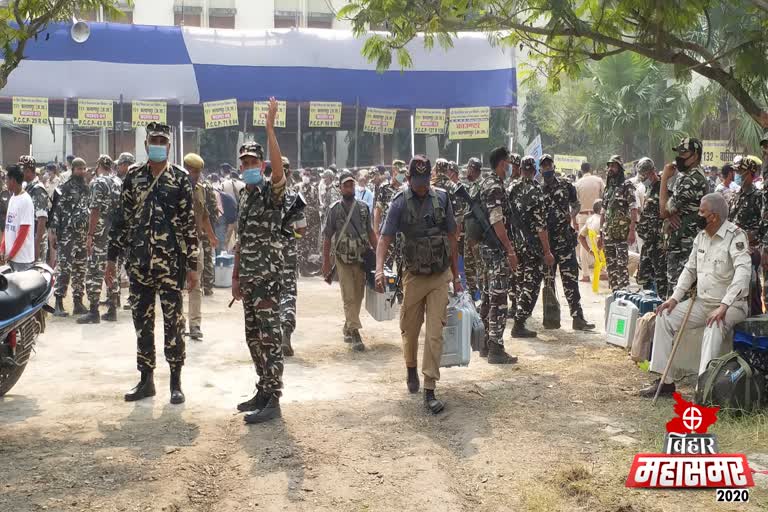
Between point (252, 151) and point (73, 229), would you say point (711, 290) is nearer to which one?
point (252, 151)

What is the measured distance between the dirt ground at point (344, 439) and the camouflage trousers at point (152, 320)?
387mm

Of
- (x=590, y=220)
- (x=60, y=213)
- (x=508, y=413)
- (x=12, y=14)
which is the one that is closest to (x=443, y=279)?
(x=508, y=413)

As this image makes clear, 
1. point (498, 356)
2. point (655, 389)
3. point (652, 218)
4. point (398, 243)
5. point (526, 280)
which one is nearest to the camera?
point (655, 389)

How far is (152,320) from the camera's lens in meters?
7.15

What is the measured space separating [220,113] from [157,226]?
52.1 feet

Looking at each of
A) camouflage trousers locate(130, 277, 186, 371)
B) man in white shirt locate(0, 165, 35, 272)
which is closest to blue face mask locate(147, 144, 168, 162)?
camouflage trousers locate(130, 277, 186, 371)

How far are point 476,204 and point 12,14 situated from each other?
15.2ft

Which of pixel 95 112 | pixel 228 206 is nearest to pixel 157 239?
pixel 228 206

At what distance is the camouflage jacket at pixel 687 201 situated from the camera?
8.37 metres

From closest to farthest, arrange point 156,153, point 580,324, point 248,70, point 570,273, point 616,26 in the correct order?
point 156,153 → point 616,26 → point 570,273 → point 580,324 → point 248,70

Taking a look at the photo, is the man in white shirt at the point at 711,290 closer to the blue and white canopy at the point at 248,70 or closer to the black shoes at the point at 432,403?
the black shoes at the point at 432,403

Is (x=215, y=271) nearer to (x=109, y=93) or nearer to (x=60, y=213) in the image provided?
(x=60, y=213)

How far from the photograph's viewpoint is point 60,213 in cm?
1191

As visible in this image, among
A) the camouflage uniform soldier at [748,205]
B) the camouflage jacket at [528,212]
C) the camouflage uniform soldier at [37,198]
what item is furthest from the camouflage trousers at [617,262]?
the camouflage uniform soldier at [37,198]
